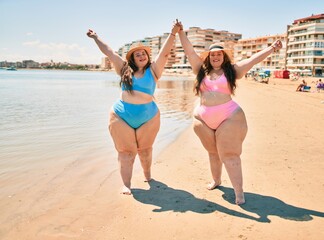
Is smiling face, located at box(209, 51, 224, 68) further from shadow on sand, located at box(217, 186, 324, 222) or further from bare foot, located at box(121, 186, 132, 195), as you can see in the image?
bare foot, located at box(121, 186, 132, 195)

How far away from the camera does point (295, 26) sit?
77.5 meters

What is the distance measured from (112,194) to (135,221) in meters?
0.88

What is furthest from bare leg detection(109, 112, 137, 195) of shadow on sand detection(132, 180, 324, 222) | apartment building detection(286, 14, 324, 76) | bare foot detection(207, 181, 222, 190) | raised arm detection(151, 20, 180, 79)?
apartment building detection(286, 14, 324, 76)

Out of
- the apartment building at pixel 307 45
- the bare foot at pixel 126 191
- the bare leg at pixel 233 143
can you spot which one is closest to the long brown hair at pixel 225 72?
the bare leg at pixel 233 143

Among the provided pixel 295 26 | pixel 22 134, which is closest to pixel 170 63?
pixel 295 26

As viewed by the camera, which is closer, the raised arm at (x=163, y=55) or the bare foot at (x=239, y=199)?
the bare foot at (x=239, y=199)

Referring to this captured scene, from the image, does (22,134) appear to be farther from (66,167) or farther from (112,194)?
(112,194)

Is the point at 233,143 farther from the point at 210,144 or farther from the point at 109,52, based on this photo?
the point at 109,52

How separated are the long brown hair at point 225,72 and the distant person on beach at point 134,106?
1.79 ft

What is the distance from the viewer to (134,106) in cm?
412

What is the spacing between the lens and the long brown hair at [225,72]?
3926mm

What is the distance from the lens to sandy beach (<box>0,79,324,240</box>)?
3.21m

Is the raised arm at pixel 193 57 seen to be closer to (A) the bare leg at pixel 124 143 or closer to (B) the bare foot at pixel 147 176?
(A) the bare leg at pixel 124 143

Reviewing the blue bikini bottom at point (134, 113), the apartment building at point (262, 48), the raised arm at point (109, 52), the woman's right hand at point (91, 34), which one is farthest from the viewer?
the apartment building at point (262, 48)
